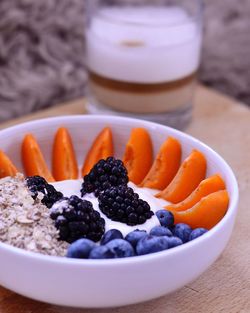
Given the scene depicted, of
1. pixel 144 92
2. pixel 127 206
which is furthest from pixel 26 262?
pixel 144 92

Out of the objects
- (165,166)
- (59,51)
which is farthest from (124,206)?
(59,51)

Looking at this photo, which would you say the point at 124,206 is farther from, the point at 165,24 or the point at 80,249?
the point at 165,24

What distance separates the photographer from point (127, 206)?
0.89 m

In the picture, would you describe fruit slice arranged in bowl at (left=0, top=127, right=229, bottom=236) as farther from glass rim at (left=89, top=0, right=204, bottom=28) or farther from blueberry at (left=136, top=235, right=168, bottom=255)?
glass rim at (left=89, top=0, right=204, bottom=28)

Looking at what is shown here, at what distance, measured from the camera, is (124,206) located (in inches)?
35.0

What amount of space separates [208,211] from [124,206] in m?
0.12

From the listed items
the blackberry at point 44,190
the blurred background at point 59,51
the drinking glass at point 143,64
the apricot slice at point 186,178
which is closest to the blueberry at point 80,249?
the blackberry at point 44,190

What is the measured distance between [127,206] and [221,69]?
0.94 metres

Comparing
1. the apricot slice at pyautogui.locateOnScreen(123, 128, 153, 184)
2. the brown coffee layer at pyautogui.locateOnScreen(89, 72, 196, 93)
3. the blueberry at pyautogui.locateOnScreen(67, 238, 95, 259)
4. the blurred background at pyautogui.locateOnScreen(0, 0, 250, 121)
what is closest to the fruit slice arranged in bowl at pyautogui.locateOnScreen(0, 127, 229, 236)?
the apricot slice at pyautogui.locateOnScreen(123, 128, 153, 184)

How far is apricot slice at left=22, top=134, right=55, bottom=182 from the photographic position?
3.51 feet

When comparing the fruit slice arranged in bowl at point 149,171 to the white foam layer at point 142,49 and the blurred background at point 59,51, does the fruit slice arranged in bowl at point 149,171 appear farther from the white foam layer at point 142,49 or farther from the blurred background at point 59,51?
the blurred background at point 59,51

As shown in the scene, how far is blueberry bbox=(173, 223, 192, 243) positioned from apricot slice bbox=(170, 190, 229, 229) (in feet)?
0.08

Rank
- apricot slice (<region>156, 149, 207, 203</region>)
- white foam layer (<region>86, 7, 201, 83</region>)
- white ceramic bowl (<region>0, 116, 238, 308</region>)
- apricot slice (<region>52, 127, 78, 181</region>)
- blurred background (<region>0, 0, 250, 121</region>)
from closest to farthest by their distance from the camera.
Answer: white ceramic bowl (<region>0, 116, 238, 308</region>) < apricot slice (<region>156, 149, 207, 203</region>) < apricot slice (<region>52, 127, 78, 181</region>) < white foam layer (<region>86, 7, 201, 83</region>) < blurred background (<region>0, 0, 250, 121</region>)

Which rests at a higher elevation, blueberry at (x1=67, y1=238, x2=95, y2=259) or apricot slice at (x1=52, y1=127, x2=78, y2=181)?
blueberry at (x1=67, y1=238, x2=95, y2=259)
